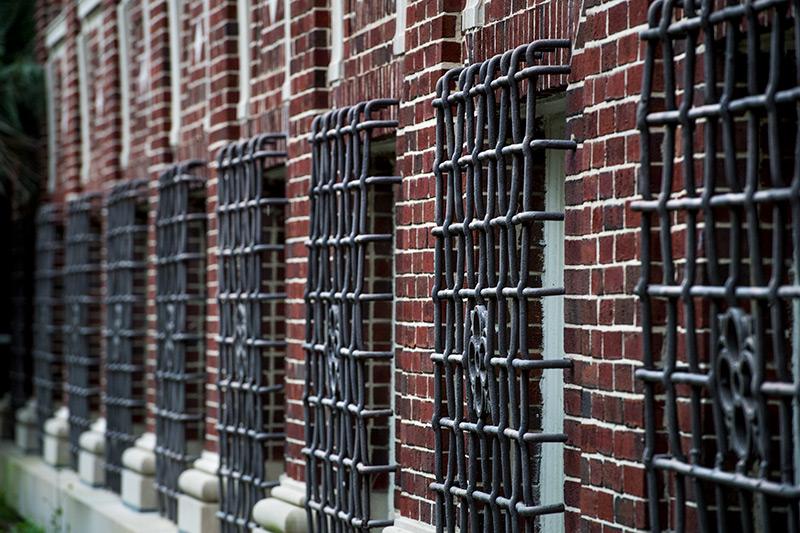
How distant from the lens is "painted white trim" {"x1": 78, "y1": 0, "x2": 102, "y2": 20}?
14.7 meters

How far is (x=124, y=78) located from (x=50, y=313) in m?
3.74

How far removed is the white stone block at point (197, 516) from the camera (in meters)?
10.2

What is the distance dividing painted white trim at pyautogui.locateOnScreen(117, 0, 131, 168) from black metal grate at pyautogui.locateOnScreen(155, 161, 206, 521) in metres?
2.07

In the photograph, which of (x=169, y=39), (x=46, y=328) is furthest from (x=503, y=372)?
(x=46, y=328)

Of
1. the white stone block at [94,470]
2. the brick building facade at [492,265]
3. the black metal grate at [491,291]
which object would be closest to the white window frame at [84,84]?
the white stone block at [94,470]

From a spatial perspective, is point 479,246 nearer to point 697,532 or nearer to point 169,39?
point 697,532

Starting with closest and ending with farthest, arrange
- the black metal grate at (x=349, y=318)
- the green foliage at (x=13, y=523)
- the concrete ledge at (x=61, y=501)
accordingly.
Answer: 1. the black metal grate at (x=349, y=318)
2. the concrete ledge at (x=61, y=501)
3. the green foliage at (x=13, y=523)

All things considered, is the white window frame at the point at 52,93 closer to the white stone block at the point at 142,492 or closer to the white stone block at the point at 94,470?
the white stone block at the point at 94,470

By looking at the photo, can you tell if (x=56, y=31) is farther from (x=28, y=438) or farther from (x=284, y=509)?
(x=284, y=509)

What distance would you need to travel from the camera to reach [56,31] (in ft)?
54.7

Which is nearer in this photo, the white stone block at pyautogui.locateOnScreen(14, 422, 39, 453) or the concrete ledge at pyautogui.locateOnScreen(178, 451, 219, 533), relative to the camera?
the concrete ledge at pyautogui.locateOnScreen(178, 451, 219, 533)

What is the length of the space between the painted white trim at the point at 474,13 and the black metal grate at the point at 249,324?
2.65 meters

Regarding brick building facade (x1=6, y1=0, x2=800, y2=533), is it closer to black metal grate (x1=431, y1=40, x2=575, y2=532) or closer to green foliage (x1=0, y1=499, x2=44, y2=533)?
black metal grate (x1=431, y1=40, x2=575, y2=532)

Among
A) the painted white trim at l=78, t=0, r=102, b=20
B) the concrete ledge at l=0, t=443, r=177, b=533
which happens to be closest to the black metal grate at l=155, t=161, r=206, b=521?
the concrete ledge at l=0, t=443, r=177, b=533
